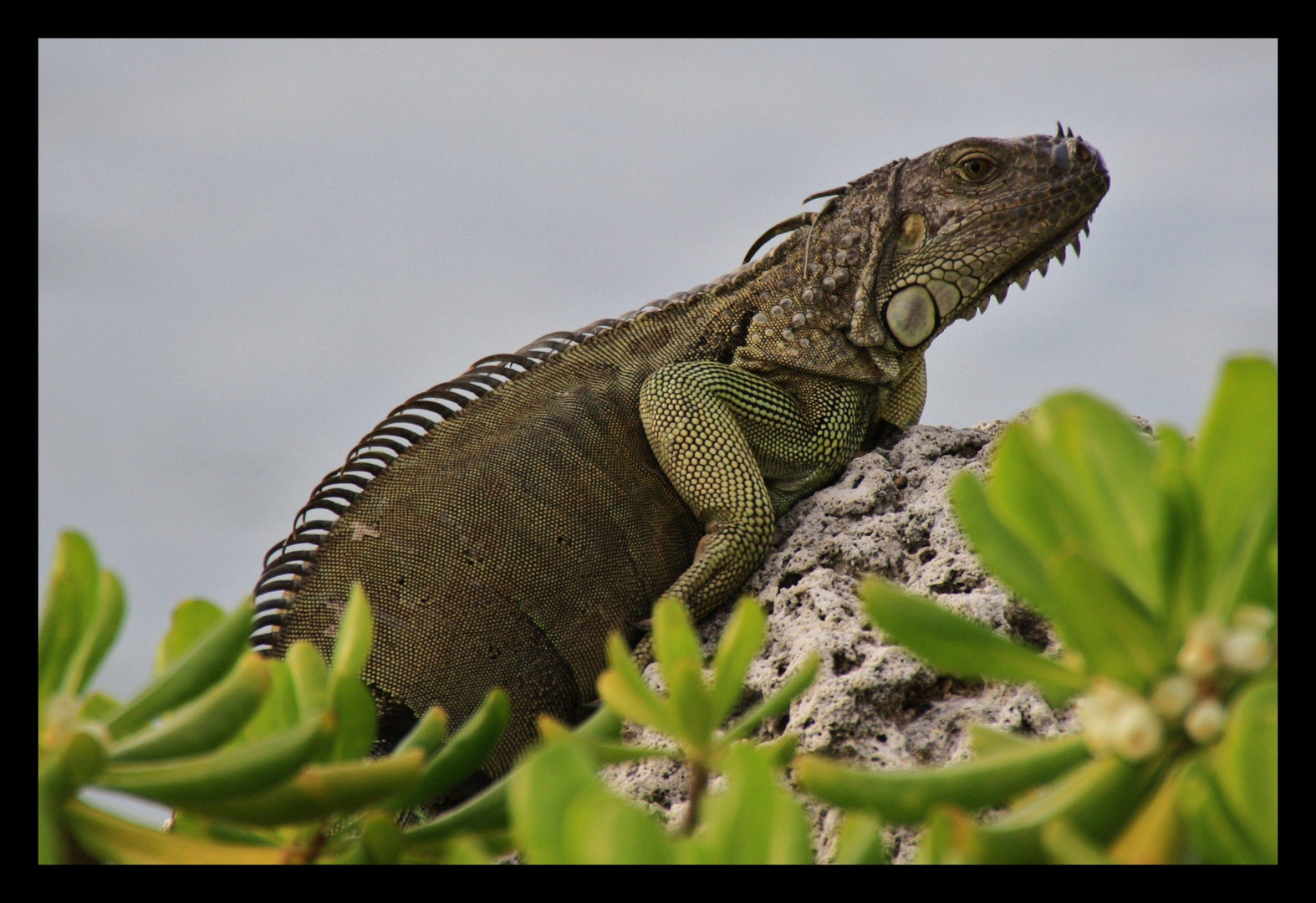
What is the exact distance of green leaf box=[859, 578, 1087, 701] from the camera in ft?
4.67

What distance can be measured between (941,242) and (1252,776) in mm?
3715

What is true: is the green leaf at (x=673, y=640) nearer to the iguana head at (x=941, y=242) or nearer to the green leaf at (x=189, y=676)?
the green leaf at (x=189, y=676)

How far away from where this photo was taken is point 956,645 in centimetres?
147

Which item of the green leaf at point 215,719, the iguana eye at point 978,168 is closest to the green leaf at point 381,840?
the green leaf at point 215,719

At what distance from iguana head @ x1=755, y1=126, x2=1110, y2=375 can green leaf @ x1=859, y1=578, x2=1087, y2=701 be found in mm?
3268

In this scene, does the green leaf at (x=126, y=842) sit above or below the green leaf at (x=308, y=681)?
below

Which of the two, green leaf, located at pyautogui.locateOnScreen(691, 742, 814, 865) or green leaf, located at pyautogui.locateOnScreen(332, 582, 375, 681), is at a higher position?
green leaf, located at pyautogui.locateOnScreen(332, 582, 375, 681)

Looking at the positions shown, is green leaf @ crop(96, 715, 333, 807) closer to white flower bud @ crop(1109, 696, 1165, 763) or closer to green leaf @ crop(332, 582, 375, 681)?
green leaf @ crop(332, 582, 375, 681)

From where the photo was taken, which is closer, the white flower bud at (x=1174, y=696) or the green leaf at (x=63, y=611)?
the white flower bud at (x=1174, y=696)

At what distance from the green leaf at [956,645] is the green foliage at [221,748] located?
0.58 meters

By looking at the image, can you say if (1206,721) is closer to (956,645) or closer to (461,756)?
(956,645)

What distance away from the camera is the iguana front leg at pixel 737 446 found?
417cm

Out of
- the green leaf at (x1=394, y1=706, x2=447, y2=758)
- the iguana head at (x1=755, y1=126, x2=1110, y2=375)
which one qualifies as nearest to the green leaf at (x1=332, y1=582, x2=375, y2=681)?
the green leaf at (x1=394, y1=706, x2=447, y2=758)

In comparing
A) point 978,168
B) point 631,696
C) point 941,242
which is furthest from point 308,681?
point 978,168
